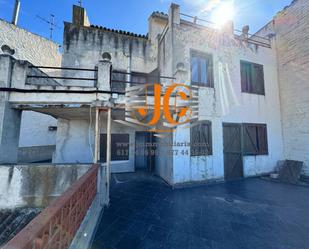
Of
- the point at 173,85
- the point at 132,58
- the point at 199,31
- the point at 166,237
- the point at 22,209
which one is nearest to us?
the point at 166,237

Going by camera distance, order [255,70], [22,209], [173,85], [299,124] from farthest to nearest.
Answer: [255,70] < [299,124] < [173,85] < [22,209]

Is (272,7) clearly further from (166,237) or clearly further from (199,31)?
(166,237)

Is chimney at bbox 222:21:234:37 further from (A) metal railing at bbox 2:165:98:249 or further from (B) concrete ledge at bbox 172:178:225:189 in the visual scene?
(A) metal railing at bbox 2:165:98:249

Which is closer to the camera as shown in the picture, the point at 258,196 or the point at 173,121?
the point at 258,196

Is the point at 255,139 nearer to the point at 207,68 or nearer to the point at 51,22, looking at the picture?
the point at 207,68

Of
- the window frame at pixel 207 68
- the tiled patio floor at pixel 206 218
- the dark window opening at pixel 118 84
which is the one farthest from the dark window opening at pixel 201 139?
the dark window opening at pixel 118 84

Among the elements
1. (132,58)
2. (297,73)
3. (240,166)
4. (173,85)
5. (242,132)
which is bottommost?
(240,166)

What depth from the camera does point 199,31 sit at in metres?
5.75

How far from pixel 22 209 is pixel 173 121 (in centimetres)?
476

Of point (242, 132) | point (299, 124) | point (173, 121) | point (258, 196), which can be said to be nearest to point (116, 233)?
point (173, 121)

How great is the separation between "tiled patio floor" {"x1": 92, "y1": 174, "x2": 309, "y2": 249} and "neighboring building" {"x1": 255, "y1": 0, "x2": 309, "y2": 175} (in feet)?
6.89

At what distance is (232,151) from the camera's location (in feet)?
19.4

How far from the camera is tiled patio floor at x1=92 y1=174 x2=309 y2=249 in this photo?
8.31 ft

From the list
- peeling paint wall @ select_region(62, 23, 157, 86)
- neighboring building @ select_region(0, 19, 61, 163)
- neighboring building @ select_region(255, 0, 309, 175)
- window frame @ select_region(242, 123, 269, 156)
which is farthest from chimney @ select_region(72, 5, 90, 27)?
neighboring building @ select_region(255, 0, 309, 175)
